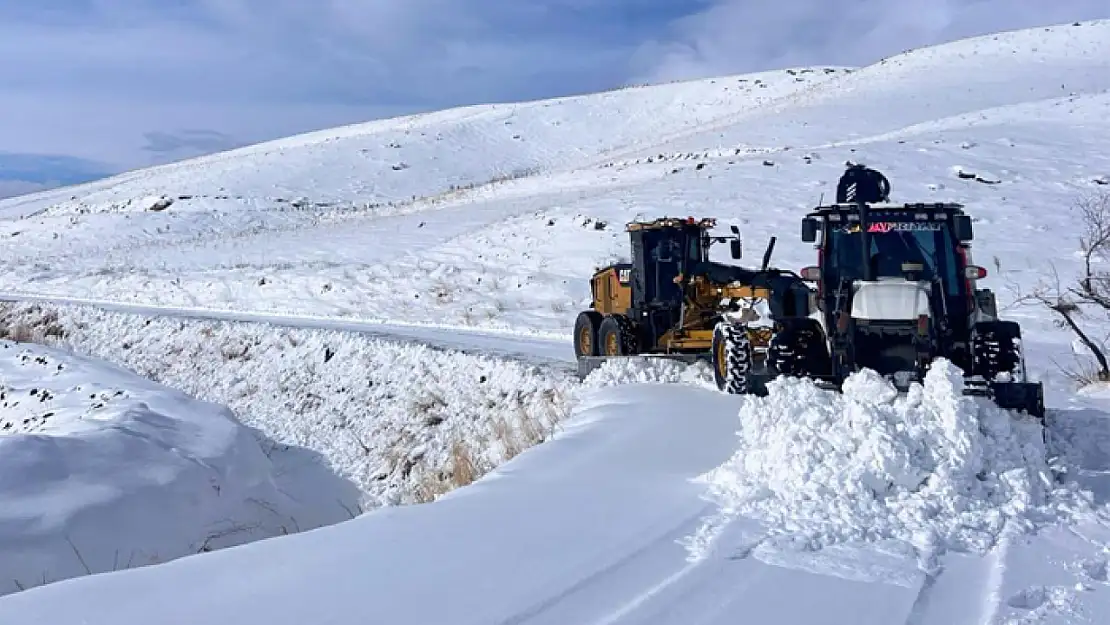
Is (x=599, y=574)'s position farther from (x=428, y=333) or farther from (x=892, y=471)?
(x=428, y=333)

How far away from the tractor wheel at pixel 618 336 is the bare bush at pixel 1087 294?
17.1 ft

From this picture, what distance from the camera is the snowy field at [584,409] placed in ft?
16.0

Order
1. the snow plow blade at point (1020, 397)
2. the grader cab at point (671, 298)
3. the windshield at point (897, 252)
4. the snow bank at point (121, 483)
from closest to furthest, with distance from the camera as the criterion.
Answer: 1. the snow plow blade at point (1020, 397)
2. the snow bank at point (121, 483)
3. the windshield at point (897, 252)
4. the grader cab at point (671, 298)

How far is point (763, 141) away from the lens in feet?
152

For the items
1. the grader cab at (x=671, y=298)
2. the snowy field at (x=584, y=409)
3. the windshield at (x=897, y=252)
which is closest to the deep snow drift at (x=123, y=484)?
the snowy field at (x=584, y=409)

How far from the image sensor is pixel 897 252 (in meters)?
9.94

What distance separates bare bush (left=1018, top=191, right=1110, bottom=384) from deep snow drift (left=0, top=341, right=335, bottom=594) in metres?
9.86

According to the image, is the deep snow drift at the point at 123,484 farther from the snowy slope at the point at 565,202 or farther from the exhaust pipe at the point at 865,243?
the snowy slope at the point at 565,202

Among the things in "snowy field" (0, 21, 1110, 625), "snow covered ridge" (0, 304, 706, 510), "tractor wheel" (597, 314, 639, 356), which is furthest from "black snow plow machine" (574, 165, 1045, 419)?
"snow covered ridge" (0, 304, 706, 510)

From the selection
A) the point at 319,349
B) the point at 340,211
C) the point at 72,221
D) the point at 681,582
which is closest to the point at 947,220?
the point at 681,582

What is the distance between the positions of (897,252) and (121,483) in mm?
8232

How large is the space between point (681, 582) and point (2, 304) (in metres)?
28.8

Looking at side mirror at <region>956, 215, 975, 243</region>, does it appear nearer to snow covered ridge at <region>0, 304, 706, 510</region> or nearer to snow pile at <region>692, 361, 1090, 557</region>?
snow pile at <region>692, 361, 1090, 557</region>

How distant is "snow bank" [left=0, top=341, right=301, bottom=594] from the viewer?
8172 millimetres
